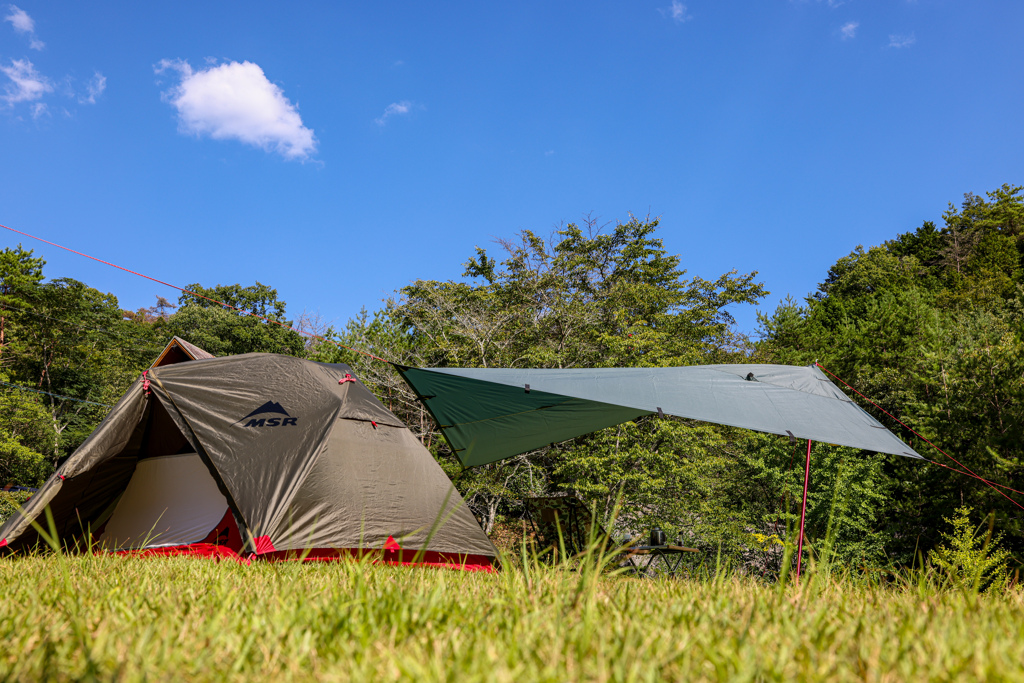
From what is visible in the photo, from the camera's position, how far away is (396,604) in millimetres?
1051

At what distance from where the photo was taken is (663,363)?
1150cm

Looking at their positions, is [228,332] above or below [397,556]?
above

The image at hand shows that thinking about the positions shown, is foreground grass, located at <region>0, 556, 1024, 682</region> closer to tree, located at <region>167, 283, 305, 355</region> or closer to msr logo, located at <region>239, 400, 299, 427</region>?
msr logo, located at <region>239, 400, 299, 427</region>

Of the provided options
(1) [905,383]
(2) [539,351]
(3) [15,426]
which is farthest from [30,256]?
(1) [905,383]

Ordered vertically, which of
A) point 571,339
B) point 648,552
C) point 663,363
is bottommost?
point 648,552

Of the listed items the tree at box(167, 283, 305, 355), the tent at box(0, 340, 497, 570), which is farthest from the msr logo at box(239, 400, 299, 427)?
the tree at box(167, 283, 305, 355)

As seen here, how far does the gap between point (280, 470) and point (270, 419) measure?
0.43m

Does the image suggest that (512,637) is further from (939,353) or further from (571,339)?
(939,353)

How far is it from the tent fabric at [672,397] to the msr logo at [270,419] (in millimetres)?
794

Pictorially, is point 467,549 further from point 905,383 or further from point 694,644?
point 905,383

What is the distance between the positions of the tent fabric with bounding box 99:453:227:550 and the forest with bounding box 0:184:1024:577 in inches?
115

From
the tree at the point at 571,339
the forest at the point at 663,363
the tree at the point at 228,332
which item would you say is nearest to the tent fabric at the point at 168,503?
the forest at the point at 663,363

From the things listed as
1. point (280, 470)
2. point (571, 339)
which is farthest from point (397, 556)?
point (571, 339)

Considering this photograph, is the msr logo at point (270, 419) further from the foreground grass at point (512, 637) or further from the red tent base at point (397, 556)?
the foreground grass at point (512, 637)
